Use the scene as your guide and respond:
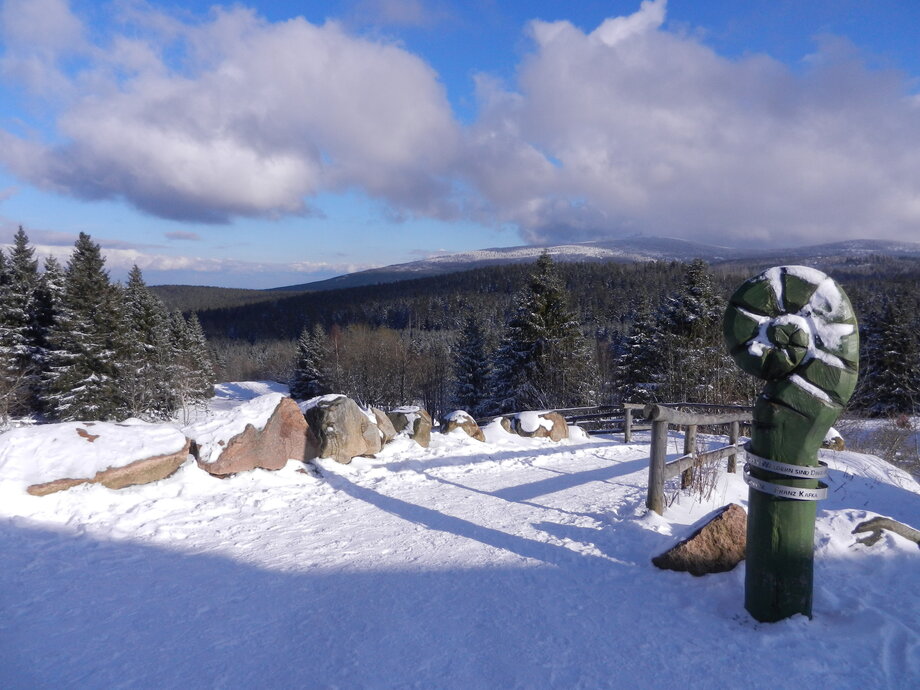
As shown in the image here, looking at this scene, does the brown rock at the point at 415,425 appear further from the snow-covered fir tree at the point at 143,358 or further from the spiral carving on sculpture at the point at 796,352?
the snow-covered fir tree at the point at 143,358

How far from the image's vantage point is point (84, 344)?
2256 cm

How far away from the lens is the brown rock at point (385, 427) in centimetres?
901

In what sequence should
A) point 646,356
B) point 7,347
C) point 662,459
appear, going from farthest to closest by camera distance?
point 646,356, point 7,347, point 662,459

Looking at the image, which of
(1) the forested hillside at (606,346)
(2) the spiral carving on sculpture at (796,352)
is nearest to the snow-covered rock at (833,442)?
(1) the forested hillside at (606,346)

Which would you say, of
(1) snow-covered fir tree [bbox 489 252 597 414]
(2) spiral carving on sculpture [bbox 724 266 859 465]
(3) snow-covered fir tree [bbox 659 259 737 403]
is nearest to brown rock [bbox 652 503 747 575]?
(2) spiral carving on sculpture [bbox 724 266 859 465]

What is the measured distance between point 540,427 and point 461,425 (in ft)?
6.13

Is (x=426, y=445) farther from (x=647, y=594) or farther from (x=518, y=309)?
(x=518, y=309)

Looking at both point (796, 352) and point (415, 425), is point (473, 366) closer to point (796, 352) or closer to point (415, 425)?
point (415, 425)

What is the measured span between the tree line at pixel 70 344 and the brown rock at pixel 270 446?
62.3 ft

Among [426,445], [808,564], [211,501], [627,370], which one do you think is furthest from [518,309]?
[808,564]

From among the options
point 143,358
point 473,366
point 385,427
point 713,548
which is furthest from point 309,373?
point 713,548

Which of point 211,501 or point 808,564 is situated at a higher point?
point 808,564

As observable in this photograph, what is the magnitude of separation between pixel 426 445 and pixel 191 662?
6.33 metres

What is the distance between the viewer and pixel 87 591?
410 centimetres
